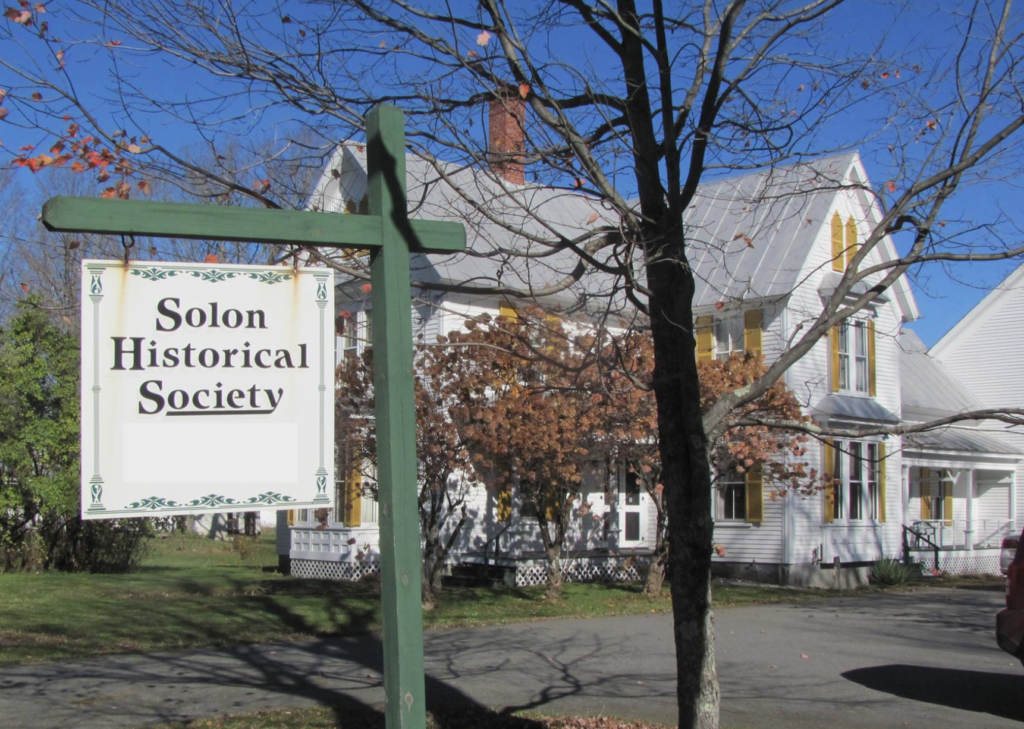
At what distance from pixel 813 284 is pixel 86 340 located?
20.6 meters

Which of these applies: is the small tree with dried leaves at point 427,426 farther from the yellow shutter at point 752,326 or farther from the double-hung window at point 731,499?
the double-hung window at point 731,499

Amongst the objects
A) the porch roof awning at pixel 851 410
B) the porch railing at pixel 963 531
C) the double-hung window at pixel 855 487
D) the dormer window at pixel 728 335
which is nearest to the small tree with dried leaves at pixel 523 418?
the dormer window at pixel 728 335

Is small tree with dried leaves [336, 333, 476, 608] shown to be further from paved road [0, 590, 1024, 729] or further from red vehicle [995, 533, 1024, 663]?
red vehicle [995, 533, 1024, 663]

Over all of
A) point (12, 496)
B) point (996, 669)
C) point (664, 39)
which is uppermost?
point (664, 39)

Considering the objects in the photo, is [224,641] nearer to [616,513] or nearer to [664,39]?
[664,39]

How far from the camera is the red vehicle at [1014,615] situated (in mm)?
8770

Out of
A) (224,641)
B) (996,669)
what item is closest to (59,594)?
(224,641)

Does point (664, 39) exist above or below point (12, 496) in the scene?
above

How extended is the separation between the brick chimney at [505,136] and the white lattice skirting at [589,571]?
13550 mm

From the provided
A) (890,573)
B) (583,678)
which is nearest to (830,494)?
(890,573)

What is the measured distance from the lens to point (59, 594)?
16547 millimetres

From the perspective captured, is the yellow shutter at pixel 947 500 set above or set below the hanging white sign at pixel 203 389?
below

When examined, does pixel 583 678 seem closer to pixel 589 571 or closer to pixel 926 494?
pixel 589 571

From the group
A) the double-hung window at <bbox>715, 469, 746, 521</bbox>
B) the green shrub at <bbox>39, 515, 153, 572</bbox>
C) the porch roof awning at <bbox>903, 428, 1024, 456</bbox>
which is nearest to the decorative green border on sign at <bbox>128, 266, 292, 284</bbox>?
the green shrub at <bbox>39, 515, 153, 572</bbox>
